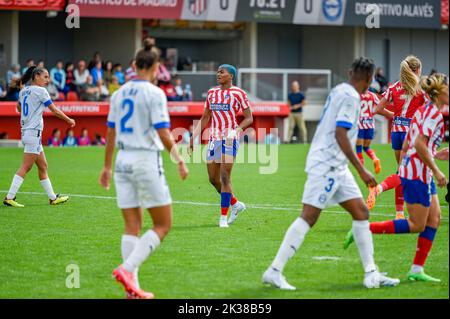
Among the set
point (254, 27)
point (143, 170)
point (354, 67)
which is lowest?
point (143, 170)

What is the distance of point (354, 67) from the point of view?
28.6 feet

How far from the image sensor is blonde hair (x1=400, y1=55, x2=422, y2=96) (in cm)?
1272

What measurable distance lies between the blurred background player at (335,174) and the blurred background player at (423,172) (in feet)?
1.91

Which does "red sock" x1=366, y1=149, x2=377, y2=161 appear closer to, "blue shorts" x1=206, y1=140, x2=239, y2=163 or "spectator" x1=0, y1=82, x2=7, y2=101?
"blue shorts" x1=206, y1=140, x2=239, y2=163

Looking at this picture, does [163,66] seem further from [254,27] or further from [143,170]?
[143,170]

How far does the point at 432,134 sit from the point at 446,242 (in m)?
2.93

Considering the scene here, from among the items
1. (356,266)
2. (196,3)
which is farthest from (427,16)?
(356,266)

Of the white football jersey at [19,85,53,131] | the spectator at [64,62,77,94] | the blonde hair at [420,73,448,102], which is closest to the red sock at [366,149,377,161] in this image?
the white football jersey at [19,85,53,131]

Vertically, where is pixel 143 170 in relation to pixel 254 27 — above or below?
below

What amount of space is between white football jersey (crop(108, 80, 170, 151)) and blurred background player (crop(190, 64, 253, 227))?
507 centimetres

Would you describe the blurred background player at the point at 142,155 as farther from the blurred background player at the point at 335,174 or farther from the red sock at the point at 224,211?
the red sock at the point at 224,211

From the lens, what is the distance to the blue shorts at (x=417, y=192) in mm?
9008

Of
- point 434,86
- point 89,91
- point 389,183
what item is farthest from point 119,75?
point 434,86

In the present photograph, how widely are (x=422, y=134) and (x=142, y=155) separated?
2.67 metres
